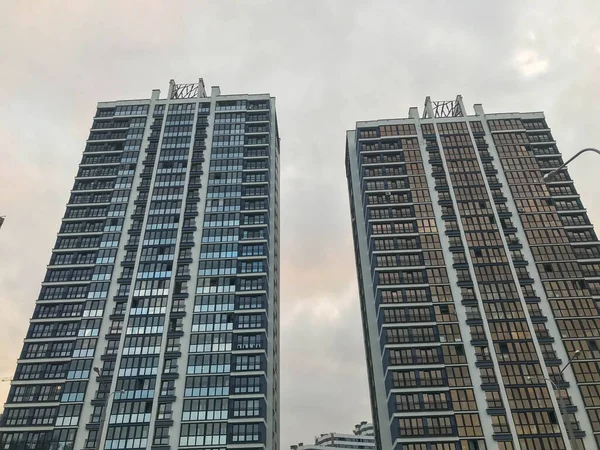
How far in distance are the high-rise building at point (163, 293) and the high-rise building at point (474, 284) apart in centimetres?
2256

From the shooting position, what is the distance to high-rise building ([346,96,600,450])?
81000 millimetres

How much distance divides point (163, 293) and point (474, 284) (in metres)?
58.1

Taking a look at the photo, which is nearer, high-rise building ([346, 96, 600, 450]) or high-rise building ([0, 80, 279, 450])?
high-rise building ([346, 96, 600, 450])

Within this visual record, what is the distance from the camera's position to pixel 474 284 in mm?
94938

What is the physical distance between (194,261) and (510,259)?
60954 mm

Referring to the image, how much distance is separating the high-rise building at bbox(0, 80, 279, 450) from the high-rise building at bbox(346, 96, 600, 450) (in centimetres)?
2256

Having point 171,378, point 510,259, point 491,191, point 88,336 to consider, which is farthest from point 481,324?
point 88,336

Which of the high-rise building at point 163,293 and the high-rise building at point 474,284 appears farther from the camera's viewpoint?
the high-rise building at point 163,293

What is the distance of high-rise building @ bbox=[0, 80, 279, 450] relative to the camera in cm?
8181

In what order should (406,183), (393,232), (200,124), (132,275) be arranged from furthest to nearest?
(200,124)
(406,183)
(393,232)
(132,275)

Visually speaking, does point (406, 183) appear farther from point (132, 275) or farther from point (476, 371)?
point (132, 275)

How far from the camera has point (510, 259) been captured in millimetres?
97625

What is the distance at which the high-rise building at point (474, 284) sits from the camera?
81000 mm

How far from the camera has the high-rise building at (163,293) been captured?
8181 cm
